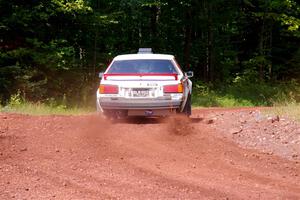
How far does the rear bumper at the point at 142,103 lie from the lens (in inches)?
427

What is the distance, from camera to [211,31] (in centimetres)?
3094

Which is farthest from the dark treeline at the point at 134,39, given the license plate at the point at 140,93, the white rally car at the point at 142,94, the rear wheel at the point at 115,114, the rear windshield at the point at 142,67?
the license plate at the point at 140,93

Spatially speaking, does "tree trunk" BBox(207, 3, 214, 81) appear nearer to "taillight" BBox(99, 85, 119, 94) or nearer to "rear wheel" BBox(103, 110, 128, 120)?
"rear wheel" BBox(103, 110, 128, 120)

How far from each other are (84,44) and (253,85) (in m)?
9.58

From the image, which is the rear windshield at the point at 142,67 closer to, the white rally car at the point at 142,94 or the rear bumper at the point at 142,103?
the white rally car at the point at 142,94

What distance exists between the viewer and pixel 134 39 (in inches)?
1212

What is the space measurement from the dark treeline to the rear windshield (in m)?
8.72

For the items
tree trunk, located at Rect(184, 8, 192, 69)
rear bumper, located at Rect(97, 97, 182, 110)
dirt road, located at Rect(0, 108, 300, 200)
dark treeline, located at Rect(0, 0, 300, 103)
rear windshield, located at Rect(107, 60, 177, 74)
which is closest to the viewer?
dirt road, located at Rect(0, 108, 300, 200)

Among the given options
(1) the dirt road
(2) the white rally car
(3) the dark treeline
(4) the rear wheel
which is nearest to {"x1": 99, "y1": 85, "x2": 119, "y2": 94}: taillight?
(2) the white rally car

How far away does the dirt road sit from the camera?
5914 millimetres

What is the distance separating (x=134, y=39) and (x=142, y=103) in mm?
20293

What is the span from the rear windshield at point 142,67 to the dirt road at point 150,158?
46.9 inches

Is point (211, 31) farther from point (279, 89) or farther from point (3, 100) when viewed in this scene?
point (3, 100)

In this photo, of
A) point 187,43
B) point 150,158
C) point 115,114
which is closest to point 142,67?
point 115,114
